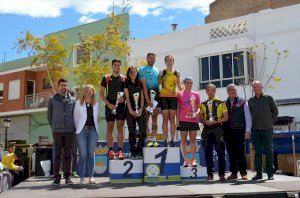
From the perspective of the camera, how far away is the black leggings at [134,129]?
7.16 metres

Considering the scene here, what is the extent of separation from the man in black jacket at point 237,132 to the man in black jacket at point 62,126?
2869 mm

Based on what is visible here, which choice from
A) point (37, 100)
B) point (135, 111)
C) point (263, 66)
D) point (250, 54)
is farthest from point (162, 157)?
point (37, 100)

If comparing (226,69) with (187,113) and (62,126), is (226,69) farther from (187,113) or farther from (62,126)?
(62,126)

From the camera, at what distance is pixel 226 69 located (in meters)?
19.2

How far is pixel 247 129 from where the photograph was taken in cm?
741

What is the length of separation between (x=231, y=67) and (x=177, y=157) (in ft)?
41.8

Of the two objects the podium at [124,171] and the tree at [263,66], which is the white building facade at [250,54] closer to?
the tree at [263,66]

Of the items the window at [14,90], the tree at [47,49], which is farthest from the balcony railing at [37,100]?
the tree at [47,49]

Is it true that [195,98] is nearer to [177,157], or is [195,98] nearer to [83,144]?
[177,157]

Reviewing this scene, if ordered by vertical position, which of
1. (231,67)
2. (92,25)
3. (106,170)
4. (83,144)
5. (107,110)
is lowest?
(106,170)

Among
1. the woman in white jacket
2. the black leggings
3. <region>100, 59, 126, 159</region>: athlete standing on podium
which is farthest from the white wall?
the woman in white jacket

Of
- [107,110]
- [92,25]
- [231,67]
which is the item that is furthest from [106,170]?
[92,25]

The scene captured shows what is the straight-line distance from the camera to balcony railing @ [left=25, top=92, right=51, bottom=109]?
2749 centimetres

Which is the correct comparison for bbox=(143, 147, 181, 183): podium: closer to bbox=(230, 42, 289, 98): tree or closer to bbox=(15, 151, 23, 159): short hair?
bbox=(15, 151, 23, 159): short hair
